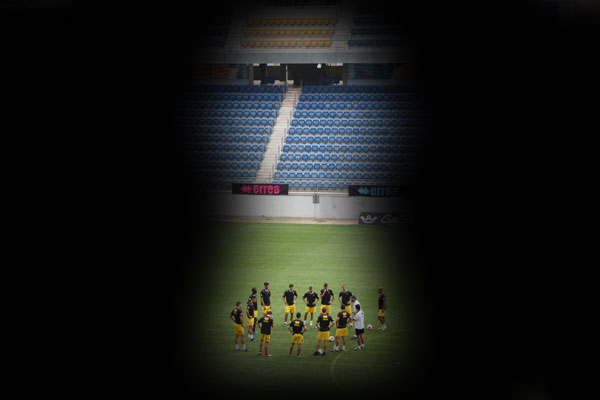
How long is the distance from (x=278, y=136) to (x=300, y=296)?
38.4 feet

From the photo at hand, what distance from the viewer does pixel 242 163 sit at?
23.2 metres

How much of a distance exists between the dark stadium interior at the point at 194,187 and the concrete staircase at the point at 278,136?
20418 mm

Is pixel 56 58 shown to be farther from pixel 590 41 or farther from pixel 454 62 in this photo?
pixel 590 41

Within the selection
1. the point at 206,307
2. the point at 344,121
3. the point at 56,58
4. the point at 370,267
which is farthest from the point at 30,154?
the point at 344,121

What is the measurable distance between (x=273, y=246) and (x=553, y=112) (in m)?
17.1

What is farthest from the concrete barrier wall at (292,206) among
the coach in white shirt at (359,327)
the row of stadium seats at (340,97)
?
the coach in white shirt at (359,327)

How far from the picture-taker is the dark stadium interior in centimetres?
204

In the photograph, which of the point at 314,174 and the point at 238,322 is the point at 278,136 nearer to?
the point at 314,174

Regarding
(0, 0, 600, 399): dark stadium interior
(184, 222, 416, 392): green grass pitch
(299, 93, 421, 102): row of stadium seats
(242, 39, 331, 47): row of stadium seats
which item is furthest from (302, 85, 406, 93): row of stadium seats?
(0, 0, 600, 399): dark stadium interior

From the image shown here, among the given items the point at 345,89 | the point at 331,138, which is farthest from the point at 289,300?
Result: the point at 345,89

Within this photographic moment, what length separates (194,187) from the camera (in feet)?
9.59

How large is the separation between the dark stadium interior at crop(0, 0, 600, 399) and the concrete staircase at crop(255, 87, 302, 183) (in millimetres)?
20418

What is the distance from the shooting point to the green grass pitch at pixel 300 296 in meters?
4.71

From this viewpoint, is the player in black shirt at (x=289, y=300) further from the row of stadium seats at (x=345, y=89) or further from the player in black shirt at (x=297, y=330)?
the row of stadium seats at (x=345, y=89)
